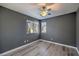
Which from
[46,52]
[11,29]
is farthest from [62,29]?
[11,29]

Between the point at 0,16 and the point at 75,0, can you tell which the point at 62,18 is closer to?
the point at 0,16

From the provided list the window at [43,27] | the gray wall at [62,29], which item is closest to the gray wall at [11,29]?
the gray wall at [62,29]

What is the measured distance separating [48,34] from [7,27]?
147 inches

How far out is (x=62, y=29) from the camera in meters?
5.23

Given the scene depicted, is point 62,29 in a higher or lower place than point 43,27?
lower

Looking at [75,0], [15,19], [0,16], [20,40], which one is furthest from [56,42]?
[75,0]

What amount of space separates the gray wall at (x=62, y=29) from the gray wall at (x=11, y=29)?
2378mm

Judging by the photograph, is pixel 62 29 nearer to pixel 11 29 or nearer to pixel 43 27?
pixel 43 27

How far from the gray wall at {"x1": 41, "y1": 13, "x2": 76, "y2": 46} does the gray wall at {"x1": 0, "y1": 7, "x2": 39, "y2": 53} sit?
7.80 ft

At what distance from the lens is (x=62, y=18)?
5.23 metres

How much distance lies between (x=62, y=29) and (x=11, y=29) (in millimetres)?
3296

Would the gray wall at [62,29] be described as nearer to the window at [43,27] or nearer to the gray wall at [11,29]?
the window at [43,27]

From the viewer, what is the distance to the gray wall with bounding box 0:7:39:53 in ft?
10.4

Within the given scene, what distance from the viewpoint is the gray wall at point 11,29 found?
3181 millimetres
